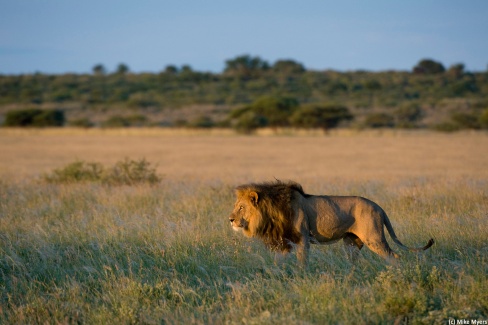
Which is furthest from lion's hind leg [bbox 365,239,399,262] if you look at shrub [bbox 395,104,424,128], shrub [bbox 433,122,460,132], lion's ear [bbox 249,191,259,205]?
shrub [bbox 395,104,424,128]

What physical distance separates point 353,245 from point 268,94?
80969 millimetres

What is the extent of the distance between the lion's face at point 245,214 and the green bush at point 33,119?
5263cm

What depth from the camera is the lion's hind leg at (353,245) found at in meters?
6.89

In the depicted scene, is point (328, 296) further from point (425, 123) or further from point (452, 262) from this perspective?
point (425, 123)

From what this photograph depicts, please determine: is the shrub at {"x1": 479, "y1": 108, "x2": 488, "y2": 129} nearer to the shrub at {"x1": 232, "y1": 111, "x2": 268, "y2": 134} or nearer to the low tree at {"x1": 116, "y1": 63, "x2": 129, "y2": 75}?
the shrub at {"x1": 232, "y1": 111, "x2": 268, "y2": 134}

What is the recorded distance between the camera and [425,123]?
61.3 metres

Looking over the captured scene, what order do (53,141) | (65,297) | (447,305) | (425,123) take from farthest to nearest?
(425,123) → (53,141) → (65,297) → (447,305)

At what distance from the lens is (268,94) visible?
87.1 meters

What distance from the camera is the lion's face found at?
22.2 ft

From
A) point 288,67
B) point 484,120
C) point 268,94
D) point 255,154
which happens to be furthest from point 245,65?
point 255,154

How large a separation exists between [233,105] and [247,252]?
71987 millimetres

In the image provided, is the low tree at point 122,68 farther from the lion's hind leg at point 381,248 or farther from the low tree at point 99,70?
the lion's hind leg at point 381,248

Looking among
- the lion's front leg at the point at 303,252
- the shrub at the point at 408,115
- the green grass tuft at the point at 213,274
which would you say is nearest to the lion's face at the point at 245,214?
the green grass tuft at the point at 213,274

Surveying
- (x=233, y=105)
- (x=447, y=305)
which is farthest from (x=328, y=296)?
(x=233, y=105)
